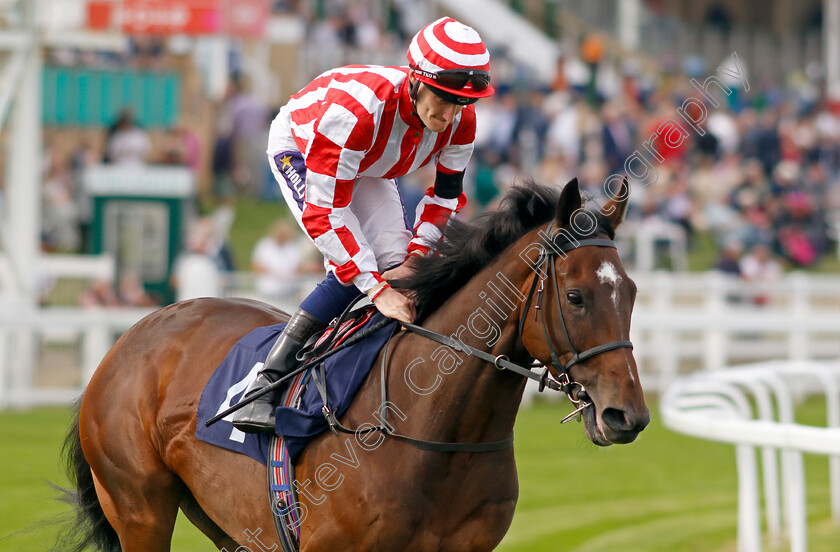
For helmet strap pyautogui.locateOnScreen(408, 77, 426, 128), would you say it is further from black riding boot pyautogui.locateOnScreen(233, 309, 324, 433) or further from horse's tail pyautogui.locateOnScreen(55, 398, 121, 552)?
horse's tail pyautogui.locateOnScreen(55, 398, 121, 552)

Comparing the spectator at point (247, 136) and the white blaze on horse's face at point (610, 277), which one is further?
the spectator at point (247, 136)

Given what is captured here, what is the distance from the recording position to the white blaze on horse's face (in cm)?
303

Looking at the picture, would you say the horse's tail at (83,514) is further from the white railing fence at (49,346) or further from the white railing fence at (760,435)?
the white railing fence at (49,346)

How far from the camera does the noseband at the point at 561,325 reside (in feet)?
9.85

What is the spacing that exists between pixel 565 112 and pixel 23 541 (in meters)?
11.1

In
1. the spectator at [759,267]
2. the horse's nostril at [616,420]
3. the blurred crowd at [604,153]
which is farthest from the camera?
the blurred crowd at [604,153]

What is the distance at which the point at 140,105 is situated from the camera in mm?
14594

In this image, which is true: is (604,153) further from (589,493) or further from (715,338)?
(589,493)

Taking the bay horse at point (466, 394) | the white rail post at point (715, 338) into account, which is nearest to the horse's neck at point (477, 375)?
the bay horse at point (466, 394)

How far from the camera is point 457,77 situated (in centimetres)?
336

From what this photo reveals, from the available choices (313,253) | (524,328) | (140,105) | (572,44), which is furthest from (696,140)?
(524,328)

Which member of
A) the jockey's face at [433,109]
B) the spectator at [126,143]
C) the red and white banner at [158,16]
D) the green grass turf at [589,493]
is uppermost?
the red and white banner at [158,16]

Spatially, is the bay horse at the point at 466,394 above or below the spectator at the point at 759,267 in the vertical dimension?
below

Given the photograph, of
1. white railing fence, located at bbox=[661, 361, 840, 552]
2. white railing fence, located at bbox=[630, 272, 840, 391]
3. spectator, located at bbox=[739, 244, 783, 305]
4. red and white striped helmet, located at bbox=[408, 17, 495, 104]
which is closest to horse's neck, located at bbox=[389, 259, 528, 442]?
red and white striped helmet, located at bbox=[408, 17, 495, 104]
